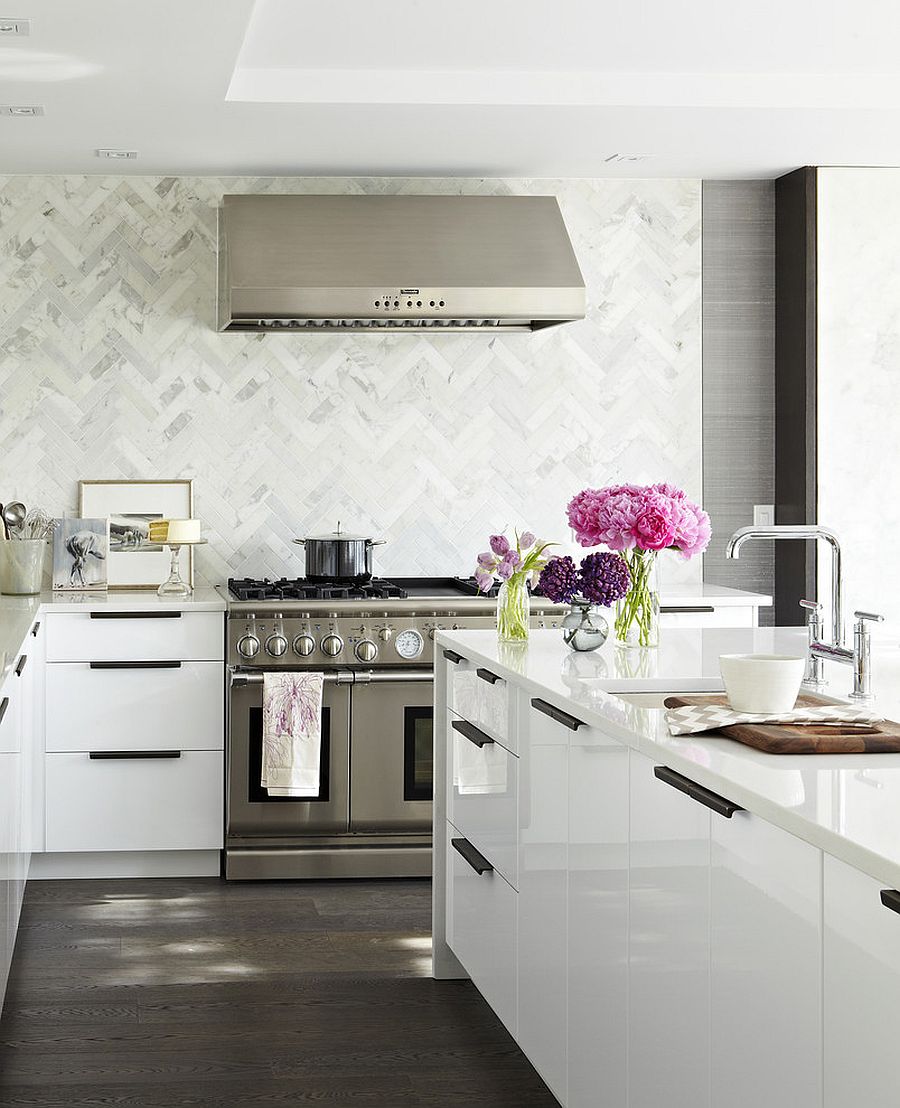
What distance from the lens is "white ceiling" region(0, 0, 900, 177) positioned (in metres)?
3.66

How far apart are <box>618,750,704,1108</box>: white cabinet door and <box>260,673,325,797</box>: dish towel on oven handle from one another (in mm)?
2438

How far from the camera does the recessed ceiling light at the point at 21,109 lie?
13.5 feet

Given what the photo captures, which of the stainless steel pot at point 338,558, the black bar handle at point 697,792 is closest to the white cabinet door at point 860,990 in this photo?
the black bar handle at point 697,792

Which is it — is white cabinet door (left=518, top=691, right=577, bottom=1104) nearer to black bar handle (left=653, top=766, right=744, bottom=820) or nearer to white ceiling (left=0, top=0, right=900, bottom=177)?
black bar handle (left=653, top=766, right=744, bottom=820)

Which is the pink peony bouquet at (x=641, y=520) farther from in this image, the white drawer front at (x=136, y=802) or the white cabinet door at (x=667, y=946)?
the white drawer front at (x=136, y=802)

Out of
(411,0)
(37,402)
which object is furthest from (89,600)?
(411,0)

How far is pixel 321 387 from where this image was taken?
5191 mm

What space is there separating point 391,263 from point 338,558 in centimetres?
104

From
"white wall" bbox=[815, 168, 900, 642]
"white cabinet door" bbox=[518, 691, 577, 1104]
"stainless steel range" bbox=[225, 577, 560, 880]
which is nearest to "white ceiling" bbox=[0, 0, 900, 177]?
"white wall" bbox=[815, 168, 900, 642]

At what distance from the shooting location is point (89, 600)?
4668 mm

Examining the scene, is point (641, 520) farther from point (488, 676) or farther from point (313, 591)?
point (313, 591)

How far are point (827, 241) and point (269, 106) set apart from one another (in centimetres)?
216

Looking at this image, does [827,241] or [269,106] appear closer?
[269,106]

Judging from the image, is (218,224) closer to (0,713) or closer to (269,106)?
(269,106)
